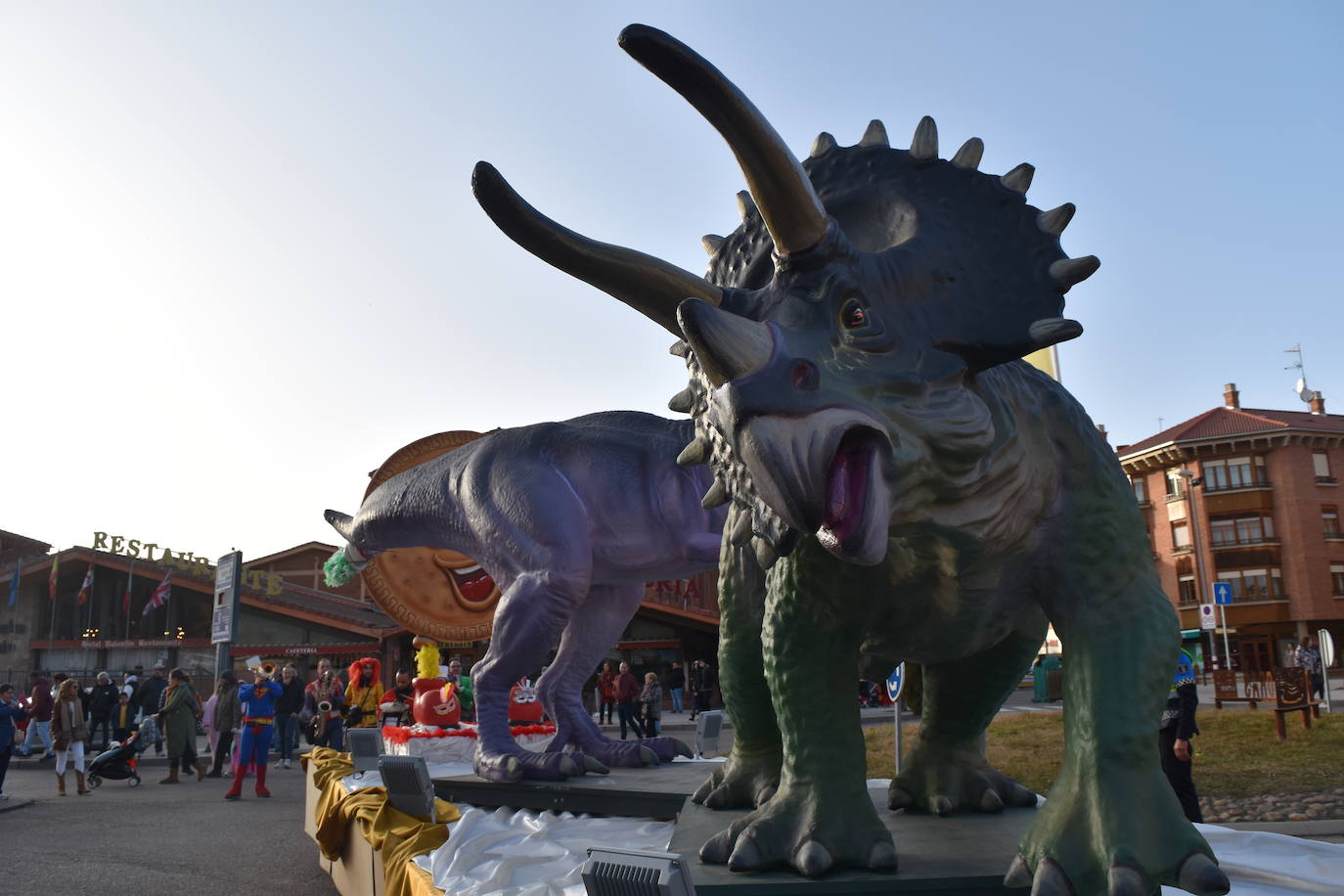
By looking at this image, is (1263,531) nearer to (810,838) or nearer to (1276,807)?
(1276,807)

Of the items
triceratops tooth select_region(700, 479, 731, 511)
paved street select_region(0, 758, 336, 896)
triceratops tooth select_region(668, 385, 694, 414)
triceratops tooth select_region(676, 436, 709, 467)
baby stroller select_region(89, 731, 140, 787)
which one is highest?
triceratops tooth select_region(668, 385, 694, 414)

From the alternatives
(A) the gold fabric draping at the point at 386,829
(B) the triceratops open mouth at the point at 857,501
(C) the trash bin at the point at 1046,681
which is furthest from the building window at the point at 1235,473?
(B) the triceratops open mouth at the point at 857,501

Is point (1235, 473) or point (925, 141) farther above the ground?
point (1235, 473)

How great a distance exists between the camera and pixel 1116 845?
1.27 meters

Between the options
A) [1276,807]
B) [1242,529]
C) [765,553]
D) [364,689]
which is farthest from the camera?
[1242,529]

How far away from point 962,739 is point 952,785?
0.33 feet

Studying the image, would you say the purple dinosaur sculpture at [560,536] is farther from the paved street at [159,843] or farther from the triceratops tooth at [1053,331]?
the triceratops tooth at [1053,331]

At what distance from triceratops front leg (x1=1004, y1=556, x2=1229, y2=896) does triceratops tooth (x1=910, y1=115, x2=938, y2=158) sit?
67 cm

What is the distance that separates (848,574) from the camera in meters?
1.65

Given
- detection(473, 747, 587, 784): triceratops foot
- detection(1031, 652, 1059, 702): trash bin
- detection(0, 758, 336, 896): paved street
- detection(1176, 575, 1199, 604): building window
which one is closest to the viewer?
detection(473, 747, 587, 784): triceratops foot

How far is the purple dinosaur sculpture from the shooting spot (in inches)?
157

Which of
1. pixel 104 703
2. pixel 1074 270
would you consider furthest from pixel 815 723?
pixel 104 703

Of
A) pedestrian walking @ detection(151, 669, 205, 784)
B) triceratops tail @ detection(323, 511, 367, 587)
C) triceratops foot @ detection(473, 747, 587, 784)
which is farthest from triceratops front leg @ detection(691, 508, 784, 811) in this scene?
pedestrian walking @ detection(151, 669, 205, 784)

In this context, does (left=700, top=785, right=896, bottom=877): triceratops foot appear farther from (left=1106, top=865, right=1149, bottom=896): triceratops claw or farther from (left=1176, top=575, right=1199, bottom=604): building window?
(left=1176, top=575, right=1199, bottom=604): building window
